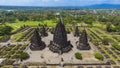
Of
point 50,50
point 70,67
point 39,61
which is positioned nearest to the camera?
point 70,67

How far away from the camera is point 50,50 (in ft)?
238

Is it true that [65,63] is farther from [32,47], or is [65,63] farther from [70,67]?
[32,47]

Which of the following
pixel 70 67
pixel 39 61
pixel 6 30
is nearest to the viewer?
pixel 70 67

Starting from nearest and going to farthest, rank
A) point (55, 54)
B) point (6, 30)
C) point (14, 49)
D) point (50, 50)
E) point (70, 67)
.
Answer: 1. point (70, 67)
2. point (55, 54)
3. point (50, 50)
4. point (14, 49)
5. point (6, 30)

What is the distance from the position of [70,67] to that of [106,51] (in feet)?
89.8

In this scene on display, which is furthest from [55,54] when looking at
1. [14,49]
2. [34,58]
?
[14,49]

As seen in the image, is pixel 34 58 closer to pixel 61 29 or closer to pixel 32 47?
pixel 32 47

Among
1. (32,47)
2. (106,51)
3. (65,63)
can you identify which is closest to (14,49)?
(32,47)

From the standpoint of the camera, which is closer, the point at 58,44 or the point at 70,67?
the point at 70,67

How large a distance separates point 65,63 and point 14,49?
33.9 meters

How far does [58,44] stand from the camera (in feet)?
228

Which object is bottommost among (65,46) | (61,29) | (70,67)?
(70,67)

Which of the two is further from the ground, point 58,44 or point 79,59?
point 58,44

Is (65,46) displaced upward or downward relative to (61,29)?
downward
